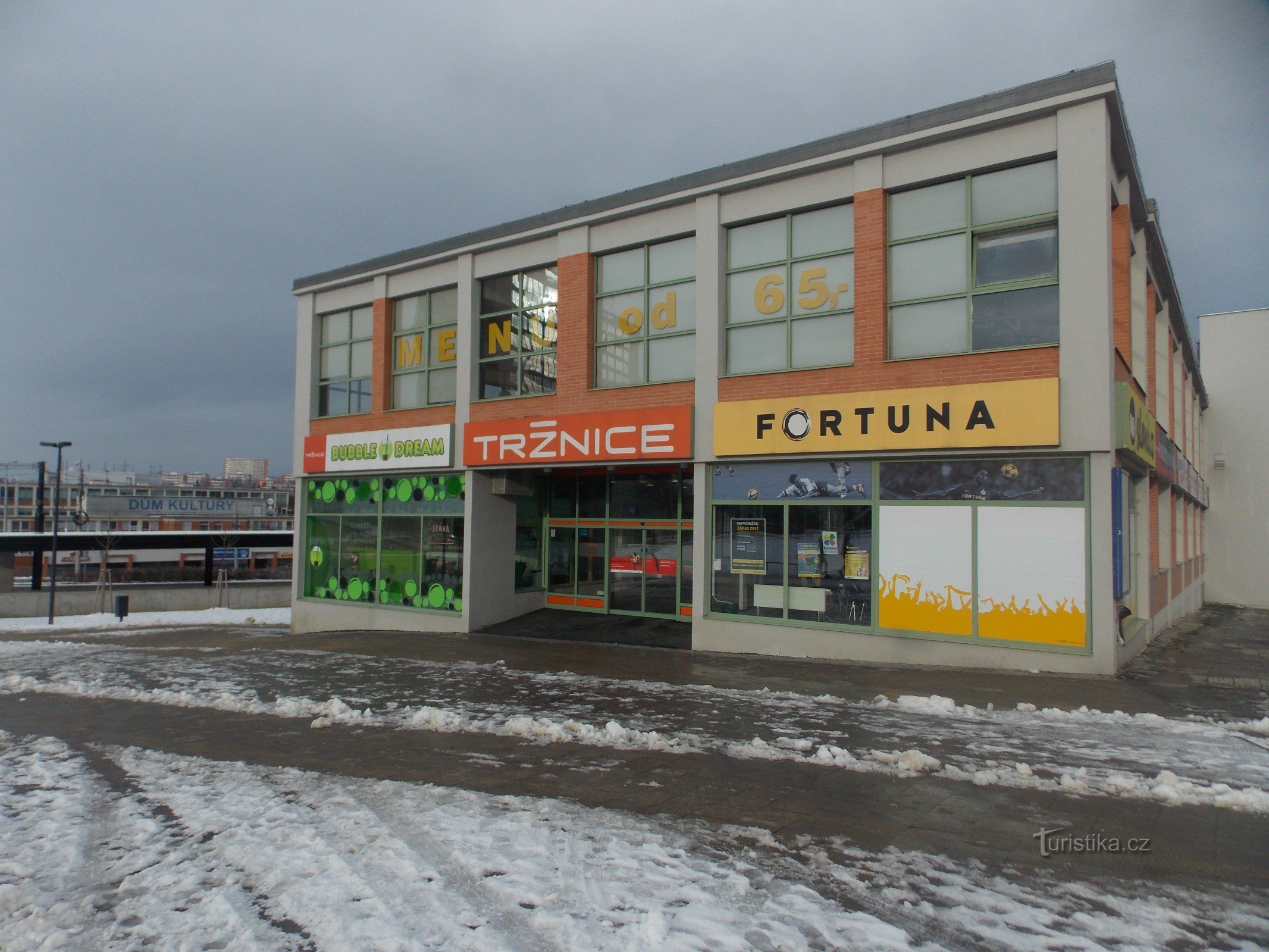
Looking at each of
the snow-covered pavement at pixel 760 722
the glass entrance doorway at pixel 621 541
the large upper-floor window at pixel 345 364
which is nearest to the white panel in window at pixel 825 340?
the glass entrance doorway at pixel 621 541

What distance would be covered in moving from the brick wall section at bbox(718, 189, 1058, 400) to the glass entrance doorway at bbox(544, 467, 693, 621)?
13.9 ft

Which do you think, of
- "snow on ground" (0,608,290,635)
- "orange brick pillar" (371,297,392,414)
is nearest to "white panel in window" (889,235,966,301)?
"orange brick pillar" (371,297,392,414)

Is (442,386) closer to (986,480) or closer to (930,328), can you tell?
(930,328)

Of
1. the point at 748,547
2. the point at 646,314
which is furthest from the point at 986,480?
the point at 646,314

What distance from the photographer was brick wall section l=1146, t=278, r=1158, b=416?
1368 cm

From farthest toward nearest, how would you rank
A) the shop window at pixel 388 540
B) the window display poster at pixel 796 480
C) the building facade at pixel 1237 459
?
the building facade at pixel 1237 459 < the shop window at pixel 388 540 < the window display poster at pixel 796 480

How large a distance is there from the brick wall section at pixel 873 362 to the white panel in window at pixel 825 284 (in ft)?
1.03

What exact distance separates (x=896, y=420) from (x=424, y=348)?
1134cm

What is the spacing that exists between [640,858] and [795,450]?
838 cm

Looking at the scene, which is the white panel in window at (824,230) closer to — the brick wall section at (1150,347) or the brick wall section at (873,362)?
the brick wall section at (873,362)

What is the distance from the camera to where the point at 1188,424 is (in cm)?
2112

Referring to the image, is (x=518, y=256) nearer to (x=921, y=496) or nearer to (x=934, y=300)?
(x=934, y=300)

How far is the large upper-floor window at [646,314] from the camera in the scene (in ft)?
45.4
